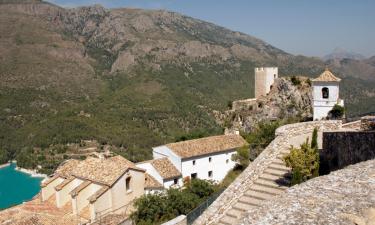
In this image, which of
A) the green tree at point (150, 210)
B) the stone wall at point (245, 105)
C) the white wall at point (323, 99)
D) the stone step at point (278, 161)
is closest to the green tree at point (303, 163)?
the stone step at point (278, 161)

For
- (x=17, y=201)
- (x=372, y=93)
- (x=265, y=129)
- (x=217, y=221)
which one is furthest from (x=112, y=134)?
(x=372, y=93)

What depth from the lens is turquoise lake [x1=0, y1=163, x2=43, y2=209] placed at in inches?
2744

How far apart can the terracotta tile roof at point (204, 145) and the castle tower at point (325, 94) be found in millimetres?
6557

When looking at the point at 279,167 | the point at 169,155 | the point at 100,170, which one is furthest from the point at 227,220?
the point at 169,155

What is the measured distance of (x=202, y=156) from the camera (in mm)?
32250

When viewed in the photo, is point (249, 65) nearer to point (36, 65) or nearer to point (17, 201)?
point (36, 65)

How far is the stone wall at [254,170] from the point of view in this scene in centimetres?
1390

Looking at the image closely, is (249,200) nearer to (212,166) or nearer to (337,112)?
(337,112)

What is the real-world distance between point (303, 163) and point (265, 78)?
32.9 metres

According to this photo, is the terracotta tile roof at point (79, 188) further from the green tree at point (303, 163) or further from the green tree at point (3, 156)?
the green tree at point (3, 156)

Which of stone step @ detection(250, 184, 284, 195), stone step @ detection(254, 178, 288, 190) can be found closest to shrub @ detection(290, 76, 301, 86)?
stone step @ detection(254, 178, 288, 190)

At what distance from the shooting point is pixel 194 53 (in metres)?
184

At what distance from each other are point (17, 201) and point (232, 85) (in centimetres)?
10051

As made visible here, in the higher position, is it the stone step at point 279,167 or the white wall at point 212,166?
the stone step at point 279,167
